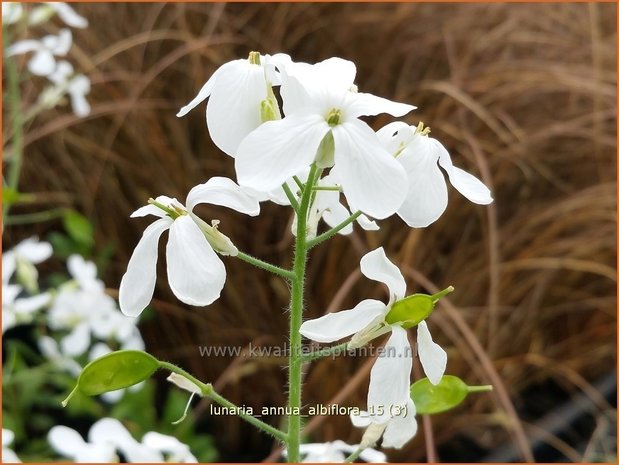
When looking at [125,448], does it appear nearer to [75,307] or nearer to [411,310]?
[411,310]

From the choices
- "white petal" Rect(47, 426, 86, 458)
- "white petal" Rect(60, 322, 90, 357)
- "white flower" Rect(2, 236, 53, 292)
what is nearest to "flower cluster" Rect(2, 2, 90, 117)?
"white flower" Rect(2, 236, 53, 292)

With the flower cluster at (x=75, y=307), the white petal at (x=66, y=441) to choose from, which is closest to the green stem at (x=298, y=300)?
the white petal at (x=66, y=441)

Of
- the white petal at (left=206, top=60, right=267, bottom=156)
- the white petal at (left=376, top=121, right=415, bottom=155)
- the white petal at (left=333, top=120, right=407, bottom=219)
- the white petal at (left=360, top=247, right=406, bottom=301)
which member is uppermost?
the white petal at (left=206, top=60, right=267, bottom=156)

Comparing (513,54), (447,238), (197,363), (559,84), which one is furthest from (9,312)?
(513,54)

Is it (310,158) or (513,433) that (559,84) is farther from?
(310,158)

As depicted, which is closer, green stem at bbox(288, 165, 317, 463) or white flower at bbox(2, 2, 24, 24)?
green stem at bbox(288, 165, 317, 463)

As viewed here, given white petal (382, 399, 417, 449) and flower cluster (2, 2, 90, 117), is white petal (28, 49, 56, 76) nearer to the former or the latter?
flower cluster (2, 2, 90, 117)

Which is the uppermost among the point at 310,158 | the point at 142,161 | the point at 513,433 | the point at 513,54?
the point at 513,54
